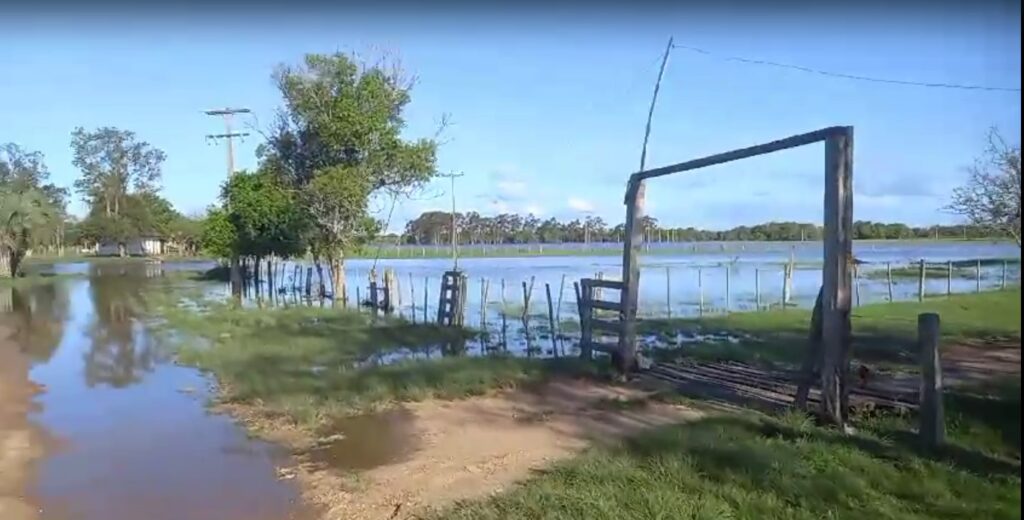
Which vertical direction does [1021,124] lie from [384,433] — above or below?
above

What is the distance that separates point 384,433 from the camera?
9188mm

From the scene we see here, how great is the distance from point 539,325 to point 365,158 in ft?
26.3

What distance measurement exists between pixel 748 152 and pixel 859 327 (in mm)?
9177

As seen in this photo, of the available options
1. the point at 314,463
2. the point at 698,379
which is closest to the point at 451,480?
the point at 314,463

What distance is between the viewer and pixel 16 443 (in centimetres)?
950

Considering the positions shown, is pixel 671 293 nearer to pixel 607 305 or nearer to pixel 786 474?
pixel 607 305

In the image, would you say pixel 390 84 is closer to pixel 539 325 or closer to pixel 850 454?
pixel 539 325

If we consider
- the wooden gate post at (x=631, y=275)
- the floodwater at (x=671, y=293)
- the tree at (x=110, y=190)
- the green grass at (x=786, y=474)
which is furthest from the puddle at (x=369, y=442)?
the tree at (x=110, y=190)

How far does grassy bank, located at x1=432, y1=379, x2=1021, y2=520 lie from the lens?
5438 millimetres

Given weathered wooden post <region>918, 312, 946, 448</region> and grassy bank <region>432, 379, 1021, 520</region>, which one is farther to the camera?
weathered wooden post <region>918, 312, 946, 448</region>

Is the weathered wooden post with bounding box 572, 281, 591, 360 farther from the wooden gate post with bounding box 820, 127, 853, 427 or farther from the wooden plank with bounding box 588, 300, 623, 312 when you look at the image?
the wooden gate post with bounding box 820, 127, 853, 427

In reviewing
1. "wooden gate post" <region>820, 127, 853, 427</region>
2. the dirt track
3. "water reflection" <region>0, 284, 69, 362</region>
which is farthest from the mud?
"water reflection" <region>0, 284, 69, 362</region>

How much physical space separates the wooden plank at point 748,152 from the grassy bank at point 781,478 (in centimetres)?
271

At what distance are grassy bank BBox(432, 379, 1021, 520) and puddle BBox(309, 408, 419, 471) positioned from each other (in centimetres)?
204
